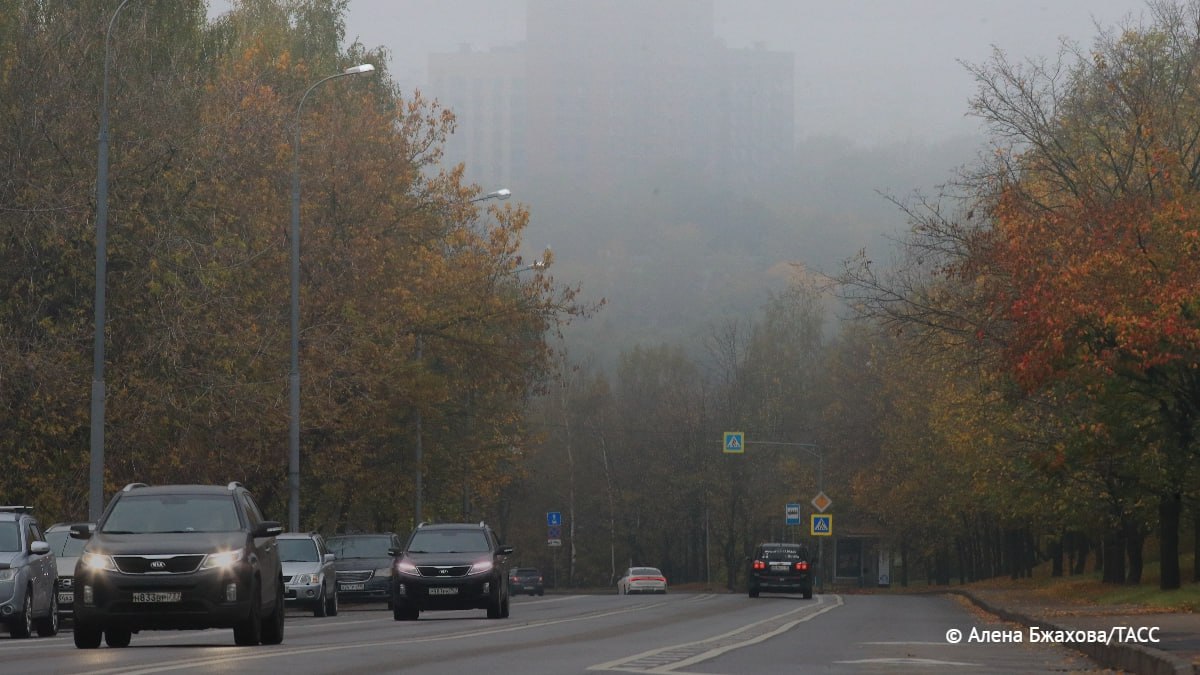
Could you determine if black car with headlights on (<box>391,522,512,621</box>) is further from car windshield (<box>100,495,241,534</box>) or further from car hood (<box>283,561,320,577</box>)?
car windshield (<box>100,495,241,534</box>)

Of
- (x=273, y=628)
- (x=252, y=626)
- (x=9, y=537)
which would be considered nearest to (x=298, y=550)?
(x=9, y=537)

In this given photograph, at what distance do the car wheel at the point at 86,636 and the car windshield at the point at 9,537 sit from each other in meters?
5.22

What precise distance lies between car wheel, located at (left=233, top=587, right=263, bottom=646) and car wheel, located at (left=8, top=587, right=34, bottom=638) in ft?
18.7

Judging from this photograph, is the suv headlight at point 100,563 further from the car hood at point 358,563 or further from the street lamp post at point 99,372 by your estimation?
the car hood at point 358,563

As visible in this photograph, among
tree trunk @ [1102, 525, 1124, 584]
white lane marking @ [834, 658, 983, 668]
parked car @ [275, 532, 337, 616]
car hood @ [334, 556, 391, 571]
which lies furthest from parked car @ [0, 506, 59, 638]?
tree trunk @ [1102, 525, 1124, 584]

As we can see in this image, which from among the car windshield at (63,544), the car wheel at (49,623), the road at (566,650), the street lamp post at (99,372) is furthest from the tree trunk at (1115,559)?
the car wheel at (49,623)

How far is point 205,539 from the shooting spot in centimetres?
1970

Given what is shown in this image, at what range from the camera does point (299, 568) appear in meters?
35.3

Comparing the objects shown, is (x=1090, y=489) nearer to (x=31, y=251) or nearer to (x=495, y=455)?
(x=495, y=455)

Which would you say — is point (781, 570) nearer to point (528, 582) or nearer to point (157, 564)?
point (528, 582)

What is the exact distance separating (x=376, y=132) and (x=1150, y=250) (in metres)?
24.6

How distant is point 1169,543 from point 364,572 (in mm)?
19241

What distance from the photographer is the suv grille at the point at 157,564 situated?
19328 mm

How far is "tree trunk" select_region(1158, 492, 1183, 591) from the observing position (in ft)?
120
